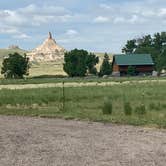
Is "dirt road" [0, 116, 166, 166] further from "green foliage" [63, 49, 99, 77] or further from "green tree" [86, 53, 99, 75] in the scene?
"green tree" [86, 53, 99, 75]

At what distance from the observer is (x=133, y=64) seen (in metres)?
134

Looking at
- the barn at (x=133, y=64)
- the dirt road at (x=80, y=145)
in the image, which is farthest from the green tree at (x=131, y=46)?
the dirt road at (x=80, y=145)

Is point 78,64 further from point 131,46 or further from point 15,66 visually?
point 131,46

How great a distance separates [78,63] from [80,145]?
389 feet

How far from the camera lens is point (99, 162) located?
9.86m

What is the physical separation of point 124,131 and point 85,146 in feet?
11.2

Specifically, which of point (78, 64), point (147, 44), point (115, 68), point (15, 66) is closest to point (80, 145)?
point (15, 66)

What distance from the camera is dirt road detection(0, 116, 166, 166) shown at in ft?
32.8

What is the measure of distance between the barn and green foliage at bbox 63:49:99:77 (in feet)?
20.5

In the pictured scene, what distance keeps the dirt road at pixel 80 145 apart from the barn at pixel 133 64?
11711 cm

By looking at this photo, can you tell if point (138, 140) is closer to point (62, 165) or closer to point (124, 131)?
point (124, 131)

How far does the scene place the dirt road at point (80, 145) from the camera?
1000cm

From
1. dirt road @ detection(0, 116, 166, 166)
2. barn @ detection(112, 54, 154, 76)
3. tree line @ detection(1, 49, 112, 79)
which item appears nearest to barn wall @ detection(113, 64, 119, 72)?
barn @ detection(112, 54, 154, 76)

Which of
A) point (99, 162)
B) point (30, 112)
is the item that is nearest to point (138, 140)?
point (99, 162)
